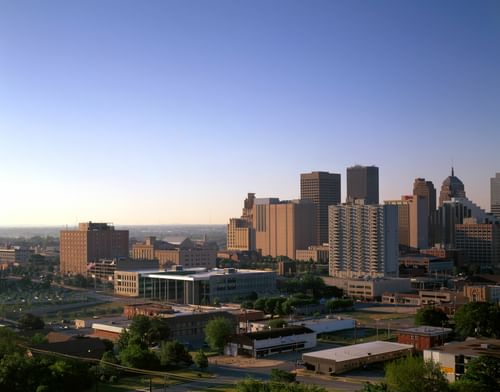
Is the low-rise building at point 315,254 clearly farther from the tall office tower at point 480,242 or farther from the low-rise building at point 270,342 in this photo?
the low-rise building at point 270,342

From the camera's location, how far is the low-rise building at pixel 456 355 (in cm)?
2320

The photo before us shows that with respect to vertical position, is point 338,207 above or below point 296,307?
above

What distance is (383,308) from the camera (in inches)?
1857

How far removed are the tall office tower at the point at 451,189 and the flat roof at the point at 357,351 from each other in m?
100

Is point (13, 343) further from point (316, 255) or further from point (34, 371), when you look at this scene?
point (316, 255)

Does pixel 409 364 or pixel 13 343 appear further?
pixel 13 343

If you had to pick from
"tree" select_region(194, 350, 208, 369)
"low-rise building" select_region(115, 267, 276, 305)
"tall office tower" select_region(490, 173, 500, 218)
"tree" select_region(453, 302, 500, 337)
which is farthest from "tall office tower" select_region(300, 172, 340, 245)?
"tree" select_region(194, 350, 208, 369)

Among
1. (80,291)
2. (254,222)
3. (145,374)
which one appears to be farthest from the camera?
(254,222)

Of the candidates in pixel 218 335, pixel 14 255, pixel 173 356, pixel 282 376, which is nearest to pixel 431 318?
pixel 218 335

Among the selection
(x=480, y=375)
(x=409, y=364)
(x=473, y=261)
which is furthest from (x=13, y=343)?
(x=473, y=261)

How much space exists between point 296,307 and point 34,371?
2425cm

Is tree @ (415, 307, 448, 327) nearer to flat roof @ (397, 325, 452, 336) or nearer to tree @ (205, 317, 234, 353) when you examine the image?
flat roof @ (397, 325, 452, 336)

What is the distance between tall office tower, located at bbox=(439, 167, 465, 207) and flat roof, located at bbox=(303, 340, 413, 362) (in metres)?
100

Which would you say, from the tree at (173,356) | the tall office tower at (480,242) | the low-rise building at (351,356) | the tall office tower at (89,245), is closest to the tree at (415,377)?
the low-rise building at (351,356)
